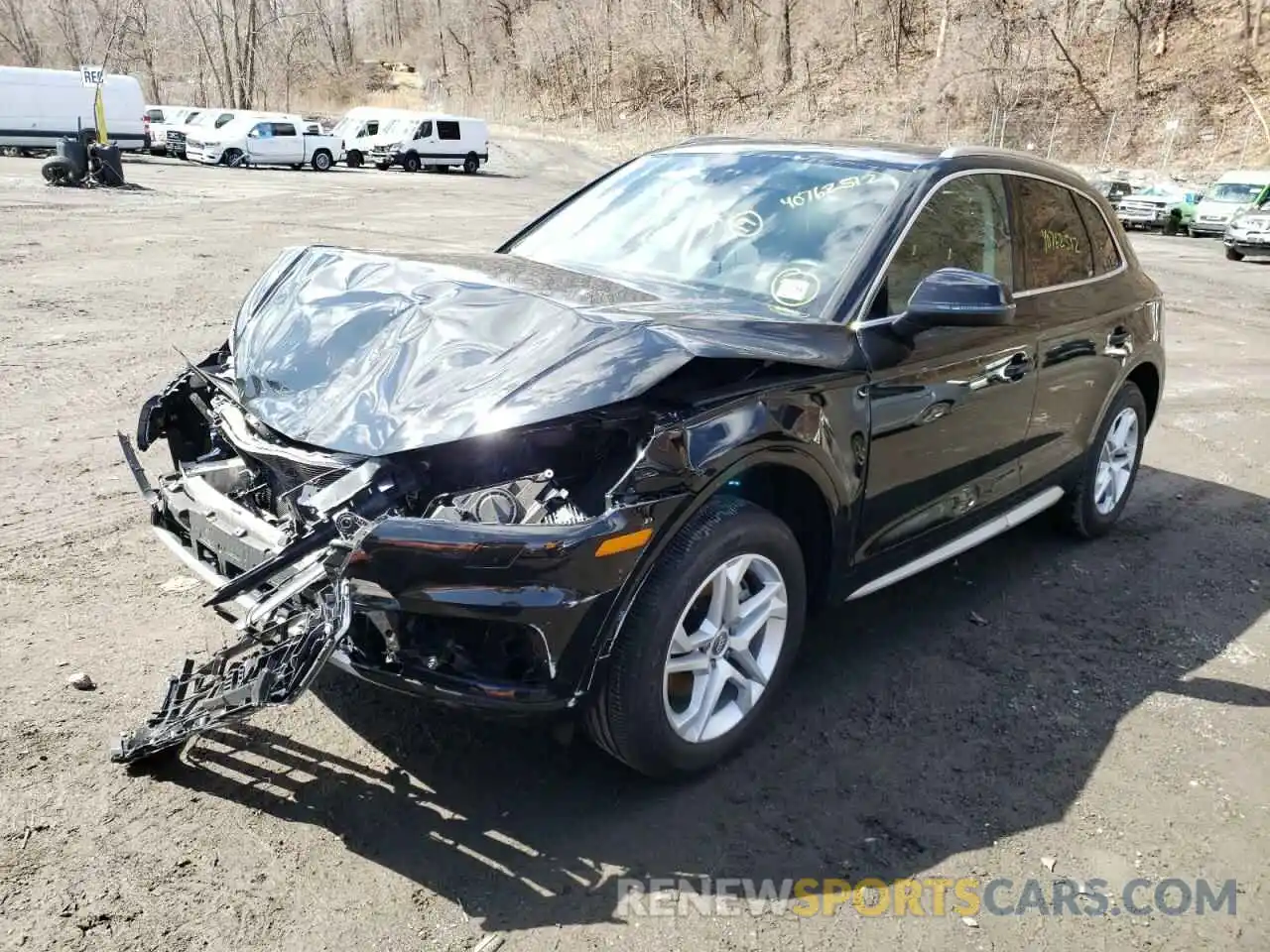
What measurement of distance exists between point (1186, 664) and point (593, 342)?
289 cm

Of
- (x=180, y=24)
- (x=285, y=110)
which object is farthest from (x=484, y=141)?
(x=180, y=24)

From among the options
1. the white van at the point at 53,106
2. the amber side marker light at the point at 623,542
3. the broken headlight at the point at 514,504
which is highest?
the white van at the point at 53,106

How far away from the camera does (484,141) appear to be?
40750mm

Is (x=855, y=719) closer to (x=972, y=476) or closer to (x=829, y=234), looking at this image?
(x=972, y=476)

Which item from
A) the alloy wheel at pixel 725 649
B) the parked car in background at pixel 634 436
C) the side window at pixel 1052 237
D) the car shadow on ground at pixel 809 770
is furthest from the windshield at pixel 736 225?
the car shadow on ground at pixel 809 770

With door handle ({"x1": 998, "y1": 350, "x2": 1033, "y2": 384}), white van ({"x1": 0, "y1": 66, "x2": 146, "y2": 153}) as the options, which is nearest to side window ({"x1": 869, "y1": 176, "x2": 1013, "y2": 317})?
door handle ({"x1": 998, "y1": 350, "x2": 1033, "y2": 384})

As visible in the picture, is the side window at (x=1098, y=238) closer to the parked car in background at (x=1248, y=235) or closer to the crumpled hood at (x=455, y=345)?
the crumpled hood at (x=455, y=345)

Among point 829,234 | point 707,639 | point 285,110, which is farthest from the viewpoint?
point 285,110

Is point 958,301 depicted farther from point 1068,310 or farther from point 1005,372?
point 1068,310

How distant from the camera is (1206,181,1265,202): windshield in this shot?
26984mm

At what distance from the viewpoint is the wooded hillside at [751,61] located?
136 feet

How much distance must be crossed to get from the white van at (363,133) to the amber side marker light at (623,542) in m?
40.5

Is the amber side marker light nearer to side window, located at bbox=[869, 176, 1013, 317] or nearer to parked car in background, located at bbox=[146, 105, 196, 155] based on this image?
side window, located at bbox=[869, 176, 1013, 317]

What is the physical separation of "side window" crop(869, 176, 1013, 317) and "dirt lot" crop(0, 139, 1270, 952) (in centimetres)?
Result: 144
